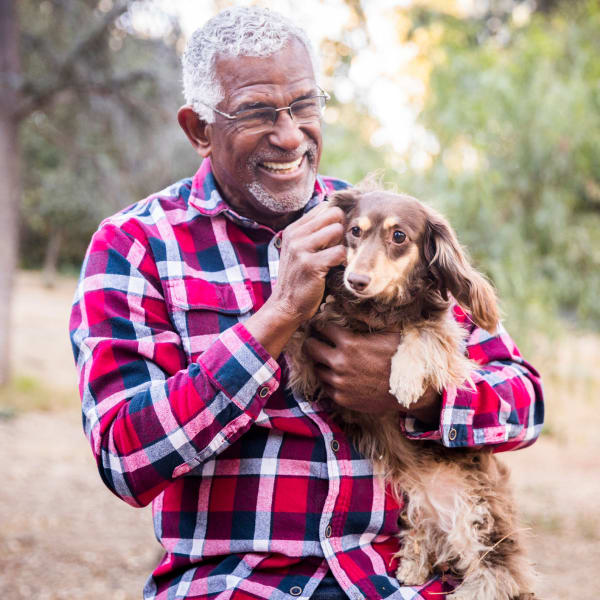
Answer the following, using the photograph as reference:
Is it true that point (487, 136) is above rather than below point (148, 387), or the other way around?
above

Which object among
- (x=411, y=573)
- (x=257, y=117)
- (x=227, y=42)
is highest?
(x=227, y=42)

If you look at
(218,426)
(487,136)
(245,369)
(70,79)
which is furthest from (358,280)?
(70,79)

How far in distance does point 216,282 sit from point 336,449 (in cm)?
66

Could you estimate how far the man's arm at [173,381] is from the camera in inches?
78.2

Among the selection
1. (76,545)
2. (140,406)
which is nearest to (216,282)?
(140,406)

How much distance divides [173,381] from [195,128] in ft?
3.60

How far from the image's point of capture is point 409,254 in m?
2.37

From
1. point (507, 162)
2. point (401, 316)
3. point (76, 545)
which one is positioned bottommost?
point (76, 545)

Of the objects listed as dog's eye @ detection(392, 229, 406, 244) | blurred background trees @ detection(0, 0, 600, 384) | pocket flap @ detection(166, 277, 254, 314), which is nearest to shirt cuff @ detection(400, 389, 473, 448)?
dog's eye @ detection(392, 229, 406, 244)

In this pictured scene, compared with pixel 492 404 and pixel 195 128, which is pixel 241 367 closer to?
pixel 492 404

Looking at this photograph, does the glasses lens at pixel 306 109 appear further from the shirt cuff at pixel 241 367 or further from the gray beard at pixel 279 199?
the shirt cuff at pixel 241 367

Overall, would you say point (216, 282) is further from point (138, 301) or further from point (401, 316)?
point (401, 316)

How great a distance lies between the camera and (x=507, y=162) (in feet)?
20.0

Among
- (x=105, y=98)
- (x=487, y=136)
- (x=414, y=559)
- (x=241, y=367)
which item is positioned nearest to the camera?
(x=241, y=367)
